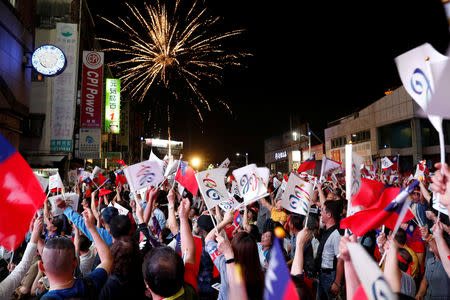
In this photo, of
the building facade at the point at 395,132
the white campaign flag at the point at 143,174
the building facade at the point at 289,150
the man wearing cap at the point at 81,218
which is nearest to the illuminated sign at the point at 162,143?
the building facade at the point at 289,150

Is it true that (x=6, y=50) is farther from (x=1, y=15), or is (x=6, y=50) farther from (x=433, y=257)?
(x=433, y=257)

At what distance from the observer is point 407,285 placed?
A: 338 cm

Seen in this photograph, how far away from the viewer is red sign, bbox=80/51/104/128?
26984 millimetres

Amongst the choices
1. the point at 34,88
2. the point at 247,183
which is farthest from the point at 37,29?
the point at 247,183

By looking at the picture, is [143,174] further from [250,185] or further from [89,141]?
[89,141]

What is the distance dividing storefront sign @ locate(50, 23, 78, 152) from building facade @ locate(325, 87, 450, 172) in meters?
31.2

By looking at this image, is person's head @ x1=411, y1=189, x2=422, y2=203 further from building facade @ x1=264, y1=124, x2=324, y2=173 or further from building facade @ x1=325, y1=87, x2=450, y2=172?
building facade @ x1=264, y1=124, x2=324, y2=173

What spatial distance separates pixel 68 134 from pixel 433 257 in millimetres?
27938

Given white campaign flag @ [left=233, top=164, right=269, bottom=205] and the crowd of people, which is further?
white campaign flag @ [left=233, top=164, right=269, bottom=205]

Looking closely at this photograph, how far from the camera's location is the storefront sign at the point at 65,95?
27.4m

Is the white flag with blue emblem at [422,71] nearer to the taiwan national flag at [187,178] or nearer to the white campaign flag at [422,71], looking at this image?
the white campaign flag at [422,71]

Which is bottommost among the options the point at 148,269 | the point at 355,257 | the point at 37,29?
the point at 148,269

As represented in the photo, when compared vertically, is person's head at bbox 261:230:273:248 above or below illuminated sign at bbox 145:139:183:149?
below

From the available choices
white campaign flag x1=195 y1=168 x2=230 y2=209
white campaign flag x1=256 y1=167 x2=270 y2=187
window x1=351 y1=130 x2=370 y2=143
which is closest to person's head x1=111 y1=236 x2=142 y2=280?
white campaign flag x1=195 y1=168 x2=230 y2=209
